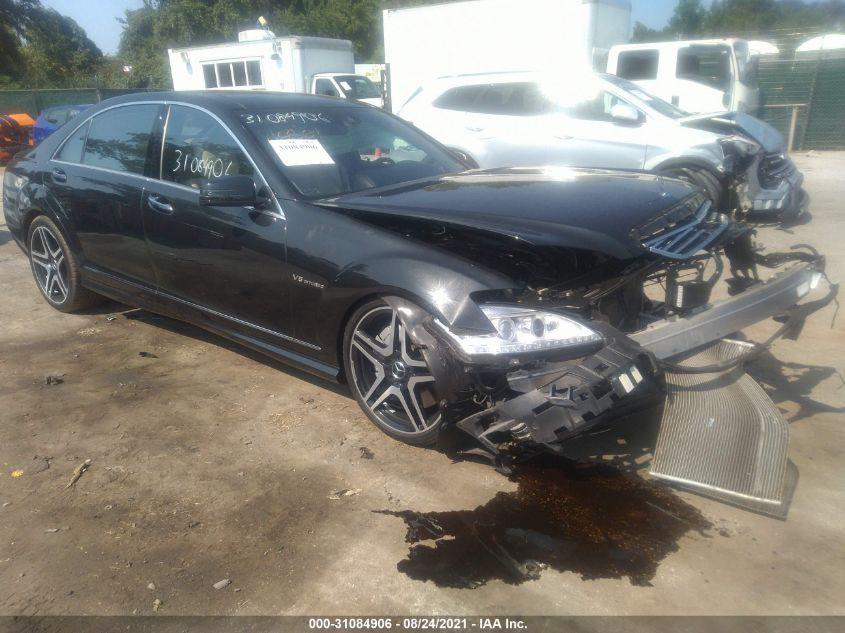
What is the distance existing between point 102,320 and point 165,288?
4.58 feet

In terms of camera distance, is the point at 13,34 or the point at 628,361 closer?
the point at 628,361

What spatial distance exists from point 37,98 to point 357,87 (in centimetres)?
1389

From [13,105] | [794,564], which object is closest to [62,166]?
[794,564]

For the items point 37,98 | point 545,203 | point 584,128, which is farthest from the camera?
point 37,98

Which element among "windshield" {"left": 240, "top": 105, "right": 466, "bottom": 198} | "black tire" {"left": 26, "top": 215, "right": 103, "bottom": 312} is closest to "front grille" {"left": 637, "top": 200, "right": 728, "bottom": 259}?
"windshield" {"left": 240, "top": 105, "right": 466, "bottom": 198}

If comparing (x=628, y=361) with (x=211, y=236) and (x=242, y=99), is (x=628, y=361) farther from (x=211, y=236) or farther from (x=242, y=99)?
(x=242, y=99)

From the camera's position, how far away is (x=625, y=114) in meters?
8.16

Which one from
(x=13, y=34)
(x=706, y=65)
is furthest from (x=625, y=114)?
(x=13, y=34)

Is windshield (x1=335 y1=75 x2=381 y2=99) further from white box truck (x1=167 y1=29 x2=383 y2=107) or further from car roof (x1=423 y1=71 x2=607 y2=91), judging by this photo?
car roof (x1=423 y1=71 x2=607 y2=91)

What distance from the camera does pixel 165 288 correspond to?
4.34 metres

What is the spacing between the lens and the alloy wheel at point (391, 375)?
10.3ft

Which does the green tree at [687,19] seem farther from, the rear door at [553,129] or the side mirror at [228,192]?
the side mirror at [228,192]

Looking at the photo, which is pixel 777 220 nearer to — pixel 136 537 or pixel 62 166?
pixel 136 537

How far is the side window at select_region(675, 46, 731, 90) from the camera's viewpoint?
517 inches
